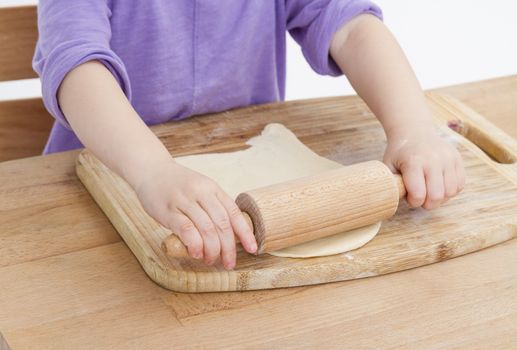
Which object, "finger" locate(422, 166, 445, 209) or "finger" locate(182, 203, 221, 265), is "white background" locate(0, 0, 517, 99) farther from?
"finger" locate(182, 203, 221, 265)

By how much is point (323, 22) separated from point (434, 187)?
0.32m

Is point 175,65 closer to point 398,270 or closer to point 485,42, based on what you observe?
point 398,270

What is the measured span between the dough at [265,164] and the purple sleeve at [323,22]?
0.44 ft

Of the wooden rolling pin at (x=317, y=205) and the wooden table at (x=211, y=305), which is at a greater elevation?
the wooden rolling pin at (x=317, y=205)

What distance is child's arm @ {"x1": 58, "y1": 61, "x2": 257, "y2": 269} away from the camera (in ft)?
2.37

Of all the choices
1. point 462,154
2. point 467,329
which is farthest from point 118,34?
point 467,329

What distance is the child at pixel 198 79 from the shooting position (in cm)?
75

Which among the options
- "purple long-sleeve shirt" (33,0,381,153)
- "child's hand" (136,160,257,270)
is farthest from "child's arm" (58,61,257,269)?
"purple long-sleeve shirt" (33,0,381,153)

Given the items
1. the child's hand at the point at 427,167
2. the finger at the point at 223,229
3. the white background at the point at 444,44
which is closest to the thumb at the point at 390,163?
the child's hand at the point at 427,167

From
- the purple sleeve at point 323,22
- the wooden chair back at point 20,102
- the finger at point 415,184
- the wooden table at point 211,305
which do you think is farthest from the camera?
the wooden chair back at point 20,102

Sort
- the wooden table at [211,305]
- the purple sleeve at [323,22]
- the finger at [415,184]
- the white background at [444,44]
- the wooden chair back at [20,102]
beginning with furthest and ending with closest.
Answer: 1. the white background at [444,44]
2. the wooden chair back at [20,102]
3. the purple sleeve at [323,22]
4. the finger at [415,184]
5. the wooden table at [211,305]

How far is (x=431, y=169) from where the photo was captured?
0.85 metres

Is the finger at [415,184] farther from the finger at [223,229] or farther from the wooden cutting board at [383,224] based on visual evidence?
the finger at [223,229]

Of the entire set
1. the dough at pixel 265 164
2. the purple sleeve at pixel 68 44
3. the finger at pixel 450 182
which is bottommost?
the dough at pixel 265 164
